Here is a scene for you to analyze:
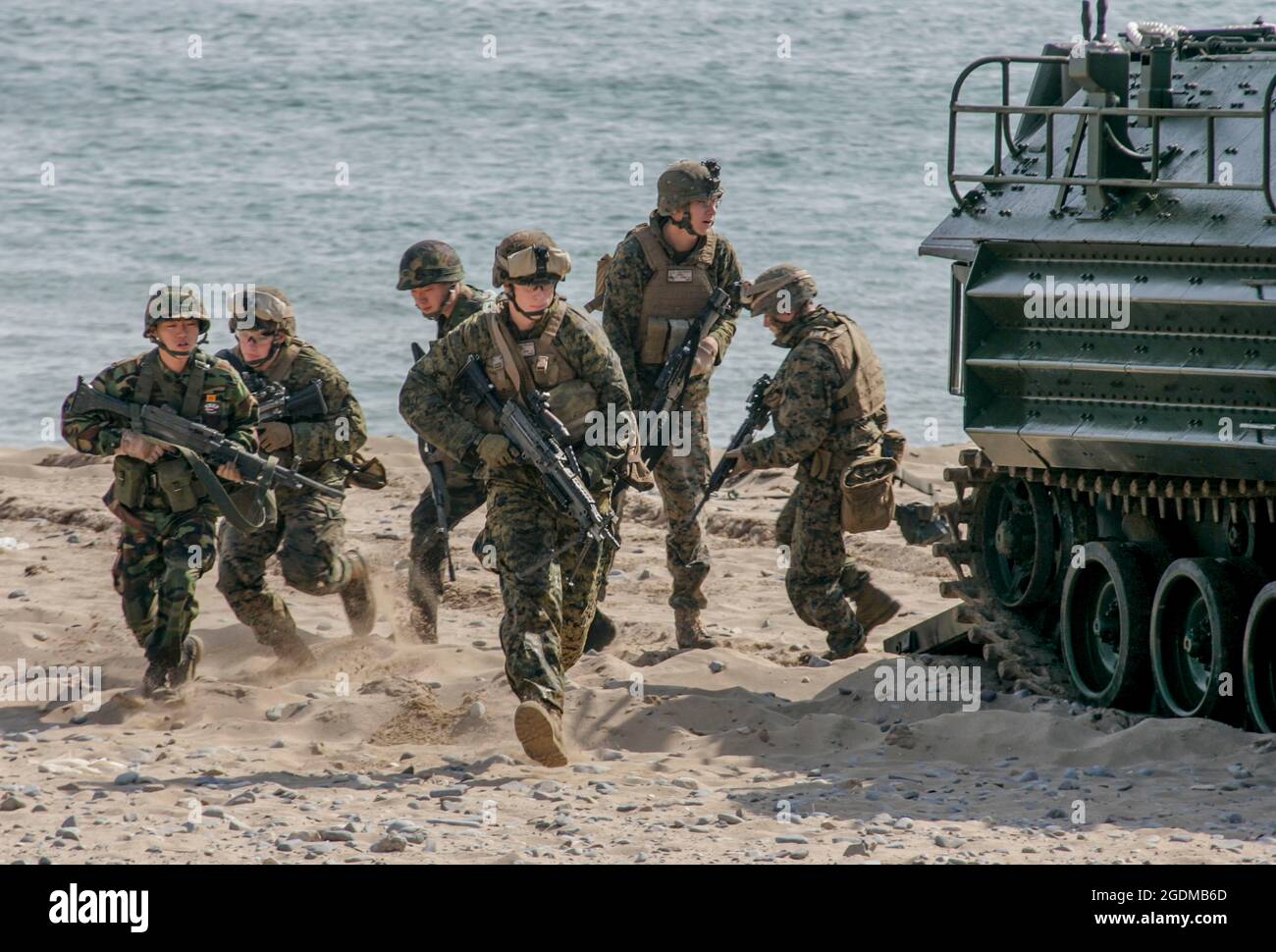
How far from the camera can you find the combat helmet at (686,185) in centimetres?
1127

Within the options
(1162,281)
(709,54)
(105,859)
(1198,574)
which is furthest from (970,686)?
(709,54)

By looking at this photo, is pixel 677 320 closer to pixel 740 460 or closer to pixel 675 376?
pixel 675 376

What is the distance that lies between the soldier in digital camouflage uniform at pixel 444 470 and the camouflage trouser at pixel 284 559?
43 centimetres

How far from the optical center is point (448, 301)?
11.2m

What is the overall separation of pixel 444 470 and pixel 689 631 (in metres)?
1.42

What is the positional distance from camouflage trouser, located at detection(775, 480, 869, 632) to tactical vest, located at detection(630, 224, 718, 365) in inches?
43.9

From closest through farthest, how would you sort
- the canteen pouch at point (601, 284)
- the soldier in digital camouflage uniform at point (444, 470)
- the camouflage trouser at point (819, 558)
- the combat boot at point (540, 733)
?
1. the combat boot at point (540, 733)
2. the camouflage trouser at point (819, 558)
3. the soldier in digital camouflage uniform at point (444, 470)
4. the canteen pouch at point (601, 284)

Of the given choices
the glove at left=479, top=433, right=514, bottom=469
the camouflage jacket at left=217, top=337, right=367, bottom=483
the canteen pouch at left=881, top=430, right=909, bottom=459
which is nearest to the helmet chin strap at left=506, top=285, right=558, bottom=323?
the glove at left=479, top=433, right=514, bottom=469

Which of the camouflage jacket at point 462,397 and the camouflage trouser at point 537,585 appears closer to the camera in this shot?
the camouflage trouser at point 537,585

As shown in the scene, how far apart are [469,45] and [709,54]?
367 cm

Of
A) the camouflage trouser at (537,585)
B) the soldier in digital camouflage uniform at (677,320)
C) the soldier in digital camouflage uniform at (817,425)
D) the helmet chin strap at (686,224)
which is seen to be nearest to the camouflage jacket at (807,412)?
the soldier in digital camouflage uniform at (817,425)

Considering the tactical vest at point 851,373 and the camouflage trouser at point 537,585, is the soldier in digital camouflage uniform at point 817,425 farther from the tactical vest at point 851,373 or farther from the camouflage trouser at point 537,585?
the camouflage trouser at point 537,585

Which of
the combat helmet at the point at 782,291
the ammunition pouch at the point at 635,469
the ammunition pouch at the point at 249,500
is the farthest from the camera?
the combat helmet at the point at 782,291

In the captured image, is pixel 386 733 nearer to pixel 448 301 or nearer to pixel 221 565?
pixel 221 565
